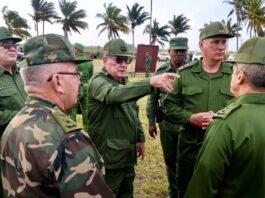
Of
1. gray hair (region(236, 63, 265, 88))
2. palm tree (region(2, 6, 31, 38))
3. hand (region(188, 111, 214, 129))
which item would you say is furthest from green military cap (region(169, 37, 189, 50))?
palm tree (region(2, 6, 31, 38))

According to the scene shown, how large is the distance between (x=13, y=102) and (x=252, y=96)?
2.62 m

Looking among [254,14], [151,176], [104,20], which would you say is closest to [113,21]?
[104,20]

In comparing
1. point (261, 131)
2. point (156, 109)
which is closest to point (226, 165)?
point (261, 131)

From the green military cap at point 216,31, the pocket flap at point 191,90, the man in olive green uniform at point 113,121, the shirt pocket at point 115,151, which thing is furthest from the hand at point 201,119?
the green military cap at point 216,31

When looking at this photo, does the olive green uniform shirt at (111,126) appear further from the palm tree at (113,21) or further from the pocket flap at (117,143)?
the palm tree at (113,21)

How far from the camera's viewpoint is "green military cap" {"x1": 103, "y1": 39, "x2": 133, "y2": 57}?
3564 mm

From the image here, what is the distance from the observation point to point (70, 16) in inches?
2418

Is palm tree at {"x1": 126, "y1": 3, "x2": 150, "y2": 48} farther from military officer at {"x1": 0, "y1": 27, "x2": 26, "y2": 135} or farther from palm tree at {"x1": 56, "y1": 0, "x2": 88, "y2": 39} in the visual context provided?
military officer at {"x1": 0, "y1": 27, "x2": 26, "y2": 135}

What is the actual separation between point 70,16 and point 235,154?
62.1 meters

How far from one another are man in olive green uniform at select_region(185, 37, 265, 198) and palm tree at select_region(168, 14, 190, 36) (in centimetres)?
6876

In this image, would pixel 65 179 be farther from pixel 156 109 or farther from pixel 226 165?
pixel 156 109

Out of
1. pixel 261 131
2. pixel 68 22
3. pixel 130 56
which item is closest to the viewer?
pixel 261 131

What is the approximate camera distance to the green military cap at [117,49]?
3564mm

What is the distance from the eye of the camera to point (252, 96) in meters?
2.15
